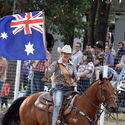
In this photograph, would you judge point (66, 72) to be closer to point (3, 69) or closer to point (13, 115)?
point (13, 115)

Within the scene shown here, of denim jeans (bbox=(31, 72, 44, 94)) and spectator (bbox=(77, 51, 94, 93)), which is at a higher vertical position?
spectator (bbox=(77, 51, 94, 93))

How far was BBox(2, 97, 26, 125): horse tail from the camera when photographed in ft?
32.2

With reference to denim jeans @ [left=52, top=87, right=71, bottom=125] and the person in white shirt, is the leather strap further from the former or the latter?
the person in white shirt

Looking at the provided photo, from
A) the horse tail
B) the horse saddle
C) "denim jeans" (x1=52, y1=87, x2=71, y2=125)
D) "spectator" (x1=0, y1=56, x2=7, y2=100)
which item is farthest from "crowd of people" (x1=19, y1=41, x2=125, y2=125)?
the horse tail

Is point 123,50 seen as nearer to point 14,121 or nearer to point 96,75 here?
point 96,75

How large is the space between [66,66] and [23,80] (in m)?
3.82

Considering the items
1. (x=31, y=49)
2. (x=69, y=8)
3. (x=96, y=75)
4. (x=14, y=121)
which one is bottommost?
(x=14, y=121)

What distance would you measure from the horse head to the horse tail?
2226 millimetres

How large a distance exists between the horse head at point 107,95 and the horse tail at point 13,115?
2226 millimetres

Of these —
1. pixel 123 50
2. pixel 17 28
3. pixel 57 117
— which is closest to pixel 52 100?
pixel 57 117

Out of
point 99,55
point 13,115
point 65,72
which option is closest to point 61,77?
point 65,72

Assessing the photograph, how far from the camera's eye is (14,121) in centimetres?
990

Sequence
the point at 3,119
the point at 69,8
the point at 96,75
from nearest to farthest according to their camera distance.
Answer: the point at 3,119 → the point at 96,75 → the point at 69,8

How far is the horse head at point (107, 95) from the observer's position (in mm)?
8391
